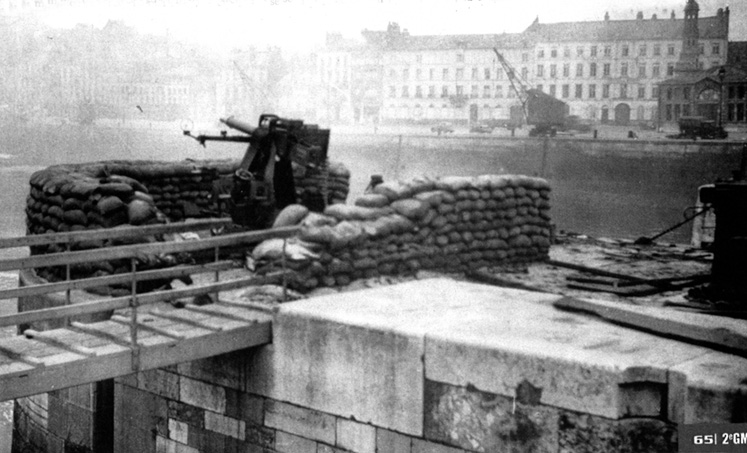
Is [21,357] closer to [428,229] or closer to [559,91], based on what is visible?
[428,229]

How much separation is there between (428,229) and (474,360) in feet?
14.9

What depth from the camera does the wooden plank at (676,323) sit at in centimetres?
452

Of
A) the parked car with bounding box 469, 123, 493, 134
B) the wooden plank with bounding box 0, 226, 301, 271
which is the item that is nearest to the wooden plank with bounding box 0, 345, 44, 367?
the wooden plank with bounding box 0, 226, 301, 271

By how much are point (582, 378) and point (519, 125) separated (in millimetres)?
36430

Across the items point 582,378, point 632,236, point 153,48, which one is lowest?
point 632,236

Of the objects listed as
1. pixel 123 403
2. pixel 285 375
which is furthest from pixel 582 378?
pixel 123 403

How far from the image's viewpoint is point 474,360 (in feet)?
15.1

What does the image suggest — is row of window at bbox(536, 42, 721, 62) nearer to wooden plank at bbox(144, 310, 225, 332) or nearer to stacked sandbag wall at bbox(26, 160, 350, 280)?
stacked sandbag wall at bbox(26, 160, 350, 280)

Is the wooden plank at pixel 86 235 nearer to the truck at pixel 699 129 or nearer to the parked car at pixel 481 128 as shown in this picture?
the truck at pixel 699 129

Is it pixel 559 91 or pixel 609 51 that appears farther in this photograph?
pixel 559 91

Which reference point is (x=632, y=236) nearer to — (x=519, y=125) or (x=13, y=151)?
(x=519, y=125)

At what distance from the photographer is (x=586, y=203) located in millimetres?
36844

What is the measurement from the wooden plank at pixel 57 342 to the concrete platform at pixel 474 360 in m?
1.14

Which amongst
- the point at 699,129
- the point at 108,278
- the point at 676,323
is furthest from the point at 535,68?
the point at 676,323
